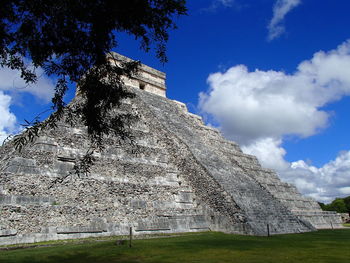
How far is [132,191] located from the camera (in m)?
11.2

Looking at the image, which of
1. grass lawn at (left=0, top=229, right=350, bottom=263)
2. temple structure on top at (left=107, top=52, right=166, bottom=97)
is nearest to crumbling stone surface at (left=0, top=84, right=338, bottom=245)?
grass lawn at (left=0, top=229, right=350, bottom=263)

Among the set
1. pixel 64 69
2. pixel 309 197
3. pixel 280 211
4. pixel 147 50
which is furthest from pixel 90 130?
pixel 309 197

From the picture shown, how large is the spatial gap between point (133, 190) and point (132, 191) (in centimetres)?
7

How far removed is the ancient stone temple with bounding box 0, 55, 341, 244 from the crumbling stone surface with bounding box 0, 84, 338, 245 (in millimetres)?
29

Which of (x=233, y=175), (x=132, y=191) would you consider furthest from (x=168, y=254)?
(x=233, y=175)

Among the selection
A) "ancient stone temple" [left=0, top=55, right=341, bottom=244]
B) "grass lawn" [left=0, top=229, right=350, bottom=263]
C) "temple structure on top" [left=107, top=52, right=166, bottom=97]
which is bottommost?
→ "grass lawn" [left=0, top=229, right=350, bottom=263]

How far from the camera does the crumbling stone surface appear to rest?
8.98m

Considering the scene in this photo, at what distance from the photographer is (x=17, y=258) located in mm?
6488

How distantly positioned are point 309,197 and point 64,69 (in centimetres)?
1982

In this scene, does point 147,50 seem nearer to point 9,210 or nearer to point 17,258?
point 17,258

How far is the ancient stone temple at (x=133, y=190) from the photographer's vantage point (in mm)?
8984

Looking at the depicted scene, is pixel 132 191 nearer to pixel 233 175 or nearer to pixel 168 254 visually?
pixel 168 254

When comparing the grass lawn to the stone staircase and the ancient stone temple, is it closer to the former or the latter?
the ancient stone temple

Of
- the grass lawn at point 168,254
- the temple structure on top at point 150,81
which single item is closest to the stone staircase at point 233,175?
the temple structure on top at point 150,81
